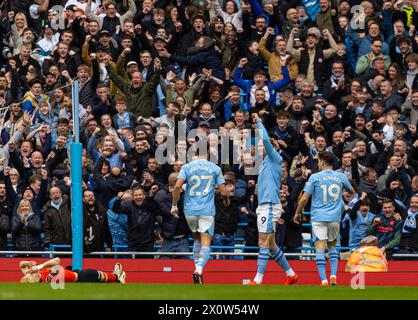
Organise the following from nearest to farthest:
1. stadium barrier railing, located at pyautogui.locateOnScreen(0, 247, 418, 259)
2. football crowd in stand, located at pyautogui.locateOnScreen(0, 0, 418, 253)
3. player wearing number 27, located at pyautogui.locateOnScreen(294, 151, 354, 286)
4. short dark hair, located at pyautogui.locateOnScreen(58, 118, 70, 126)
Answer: player wearing number 27, located at pyautogui.locateOnScreen(294, 151, 354, 286) < stadium barrier railing, located at pyautogui.locateOnScreen(0, 247, 418, 259) < football crowd in stand, located at pyautogui.locateOnScreen(0, 0, 418, 253) < short dark hair, located at pyautogui.locateOnScreen(58, 118, 70, 126)

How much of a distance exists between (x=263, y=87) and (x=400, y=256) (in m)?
5.51

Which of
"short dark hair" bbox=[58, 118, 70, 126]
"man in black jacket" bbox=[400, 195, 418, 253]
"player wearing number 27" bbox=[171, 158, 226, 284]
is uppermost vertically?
"short dark hair" bbox=[58, 118, 70, 126]

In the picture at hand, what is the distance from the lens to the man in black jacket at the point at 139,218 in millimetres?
27094

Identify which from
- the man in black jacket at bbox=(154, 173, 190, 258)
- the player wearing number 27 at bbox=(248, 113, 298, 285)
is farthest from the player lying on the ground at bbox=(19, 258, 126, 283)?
the player wearing number 27 at bbox=(248, 113, 298, 285)

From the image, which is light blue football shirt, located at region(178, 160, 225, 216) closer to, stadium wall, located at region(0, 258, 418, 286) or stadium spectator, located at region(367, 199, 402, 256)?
stadium wall, located at region(0, 258, 418, 286)

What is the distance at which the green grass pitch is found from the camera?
19.2 meters

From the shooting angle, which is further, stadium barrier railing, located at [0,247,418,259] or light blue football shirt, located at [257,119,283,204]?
stadium barrier railing, located at [0,247,418,259]

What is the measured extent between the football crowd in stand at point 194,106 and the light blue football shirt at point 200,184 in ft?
9.15

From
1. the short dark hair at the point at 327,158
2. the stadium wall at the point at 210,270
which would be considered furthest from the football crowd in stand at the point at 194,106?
the short dark hair at the point at 327,158

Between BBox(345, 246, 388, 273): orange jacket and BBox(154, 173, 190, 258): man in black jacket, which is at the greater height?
BBox(154, 173, 190, 258): man in black jacket

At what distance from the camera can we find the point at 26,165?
29078mm

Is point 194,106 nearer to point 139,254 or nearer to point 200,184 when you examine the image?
point 139,254

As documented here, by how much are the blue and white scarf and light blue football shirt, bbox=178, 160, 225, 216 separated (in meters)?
4.54

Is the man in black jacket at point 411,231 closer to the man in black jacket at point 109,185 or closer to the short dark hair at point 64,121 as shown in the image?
the man in black jacket at point 109,185
